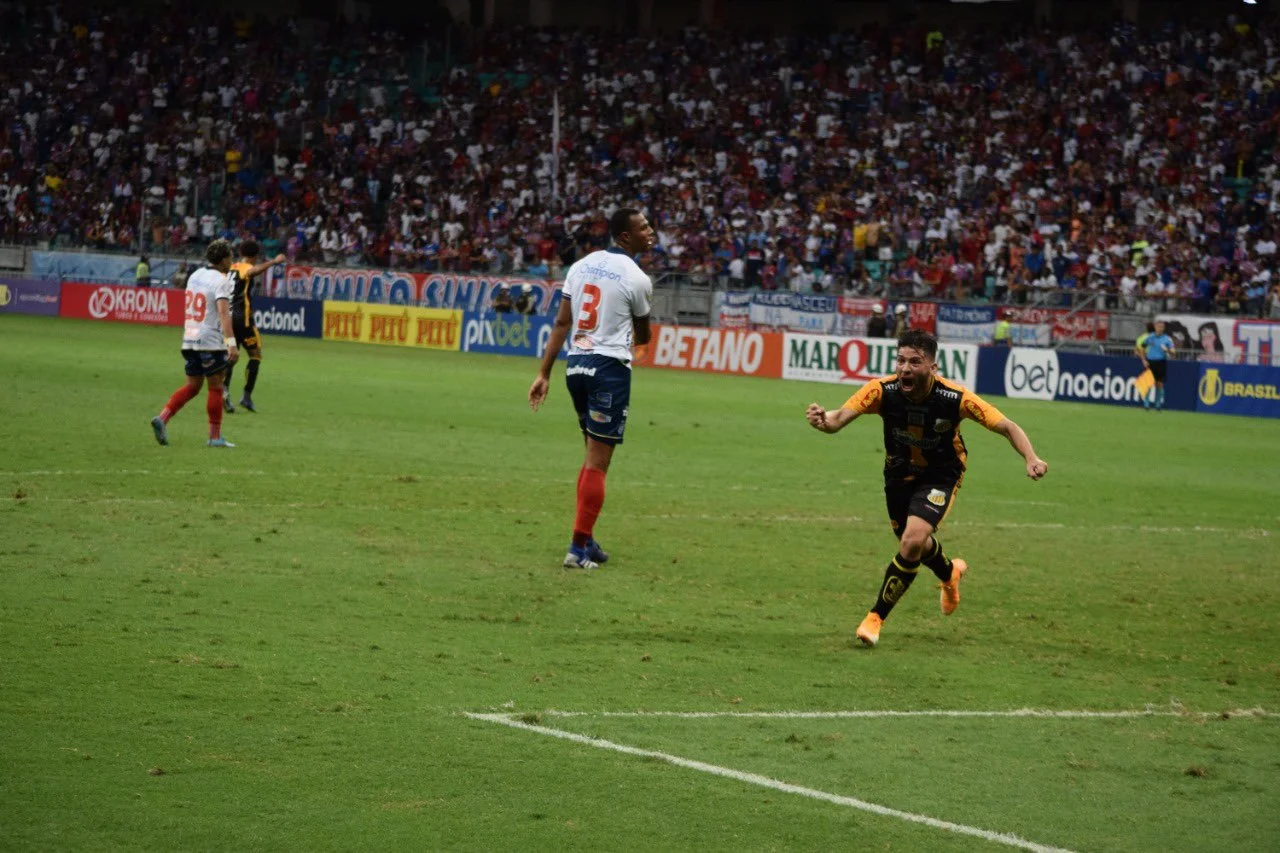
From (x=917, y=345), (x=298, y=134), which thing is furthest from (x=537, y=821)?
(x=298, y=134)

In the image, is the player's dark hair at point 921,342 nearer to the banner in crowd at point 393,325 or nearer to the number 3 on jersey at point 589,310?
the number 3 on jersey at point 589,310

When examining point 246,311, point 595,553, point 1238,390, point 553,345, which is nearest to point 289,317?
point 1238,390

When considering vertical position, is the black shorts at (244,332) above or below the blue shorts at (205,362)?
above

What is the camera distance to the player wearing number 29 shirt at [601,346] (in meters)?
11.5

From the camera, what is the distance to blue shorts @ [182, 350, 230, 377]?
17.7 m

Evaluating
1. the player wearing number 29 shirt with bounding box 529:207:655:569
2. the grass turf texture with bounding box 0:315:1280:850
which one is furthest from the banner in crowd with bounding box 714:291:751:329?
the player wearing number 29 shirt with bounding box 529:207:655:569

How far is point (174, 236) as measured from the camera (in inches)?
2082

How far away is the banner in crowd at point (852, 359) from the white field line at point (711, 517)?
19.4m

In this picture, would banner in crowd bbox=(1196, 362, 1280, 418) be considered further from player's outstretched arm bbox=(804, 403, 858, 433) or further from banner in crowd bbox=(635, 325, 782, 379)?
player's outstretched arm bbox=(804, 403, 858, 433)

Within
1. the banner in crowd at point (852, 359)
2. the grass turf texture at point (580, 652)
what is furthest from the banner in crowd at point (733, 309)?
the grass turf texture at point (580, 652)

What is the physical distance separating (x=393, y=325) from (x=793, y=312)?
10.7 meters

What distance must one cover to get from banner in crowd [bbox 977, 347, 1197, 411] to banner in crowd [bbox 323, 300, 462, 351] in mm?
14331

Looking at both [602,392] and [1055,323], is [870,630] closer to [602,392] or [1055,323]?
[602,392]

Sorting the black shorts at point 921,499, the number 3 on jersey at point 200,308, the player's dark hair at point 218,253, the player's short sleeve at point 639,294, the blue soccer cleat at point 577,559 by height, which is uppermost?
the player's dark hair at point 218,253
